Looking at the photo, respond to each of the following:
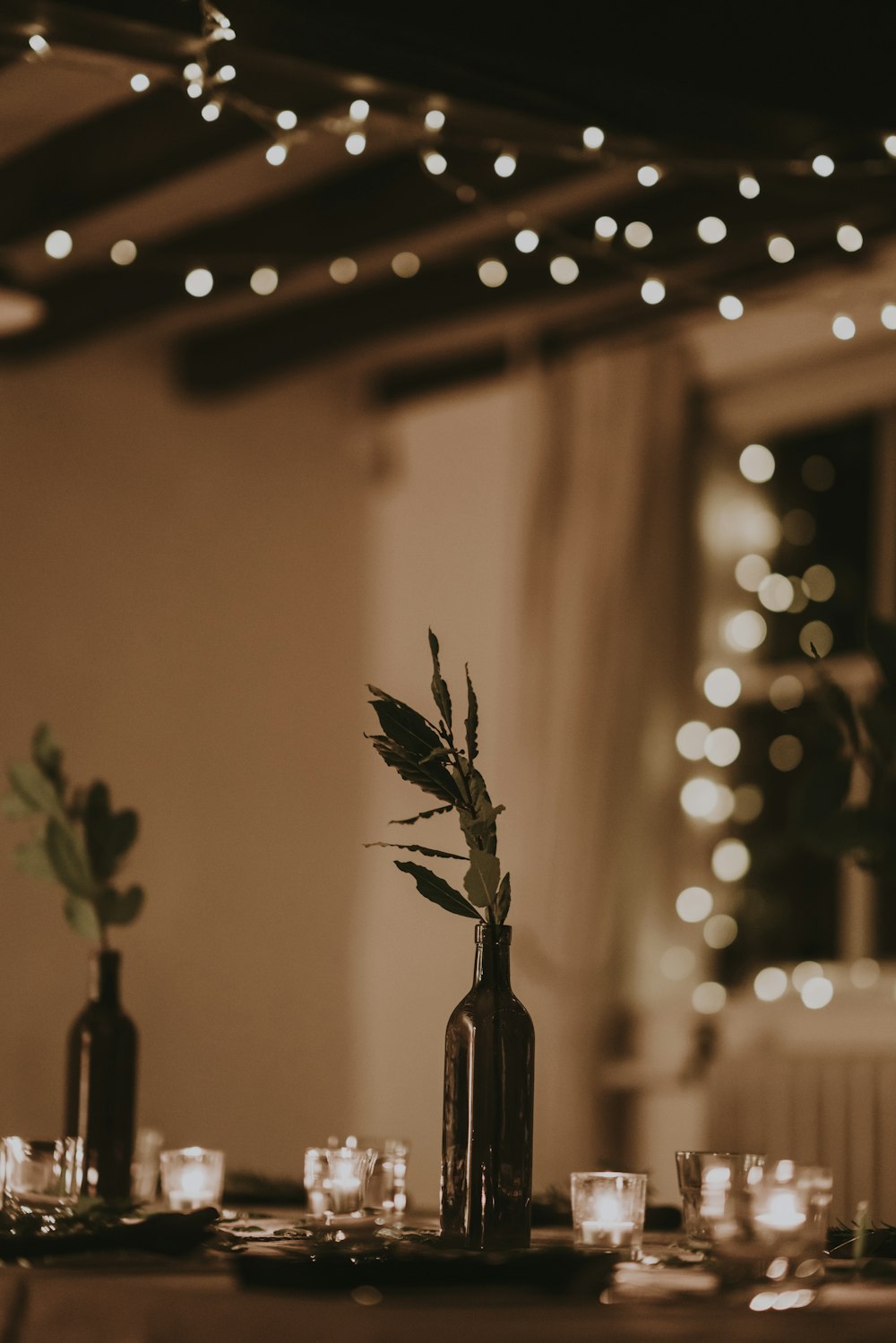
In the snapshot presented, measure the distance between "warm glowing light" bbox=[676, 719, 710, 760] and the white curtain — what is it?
2.3 inches

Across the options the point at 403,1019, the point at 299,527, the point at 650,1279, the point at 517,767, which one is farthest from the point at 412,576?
the point at 650,1279

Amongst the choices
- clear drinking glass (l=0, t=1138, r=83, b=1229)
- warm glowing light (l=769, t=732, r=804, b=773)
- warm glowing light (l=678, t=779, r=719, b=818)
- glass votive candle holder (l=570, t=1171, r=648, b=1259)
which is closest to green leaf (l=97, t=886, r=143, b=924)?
clear drinking glass (l=0, t=1138, r=83, b=1229)

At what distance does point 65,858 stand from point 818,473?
2.93 m

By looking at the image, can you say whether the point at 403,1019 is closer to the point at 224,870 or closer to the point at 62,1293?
the point at 224,870

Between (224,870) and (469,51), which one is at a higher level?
(469,51)

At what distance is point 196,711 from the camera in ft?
16.1

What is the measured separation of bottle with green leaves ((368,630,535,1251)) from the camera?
1614 mm

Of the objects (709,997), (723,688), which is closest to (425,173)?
(723,688)

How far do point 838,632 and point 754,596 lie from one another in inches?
9.7

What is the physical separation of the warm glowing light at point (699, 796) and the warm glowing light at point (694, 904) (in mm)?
189

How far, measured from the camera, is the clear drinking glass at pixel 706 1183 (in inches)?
61.9

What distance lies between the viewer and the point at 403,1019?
4945mm

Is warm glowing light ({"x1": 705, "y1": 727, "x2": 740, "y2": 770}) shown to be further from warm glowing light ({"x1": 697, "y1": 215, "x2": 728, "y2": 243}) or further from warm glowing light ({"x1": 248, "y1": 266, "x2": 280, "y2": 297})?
warm glowing light ({"x1": 248, "y1": 266, "x2": 280, "y2": 297})

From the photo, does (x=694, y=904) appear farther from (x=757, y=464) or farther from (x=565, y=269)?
(x=565, y=269)
